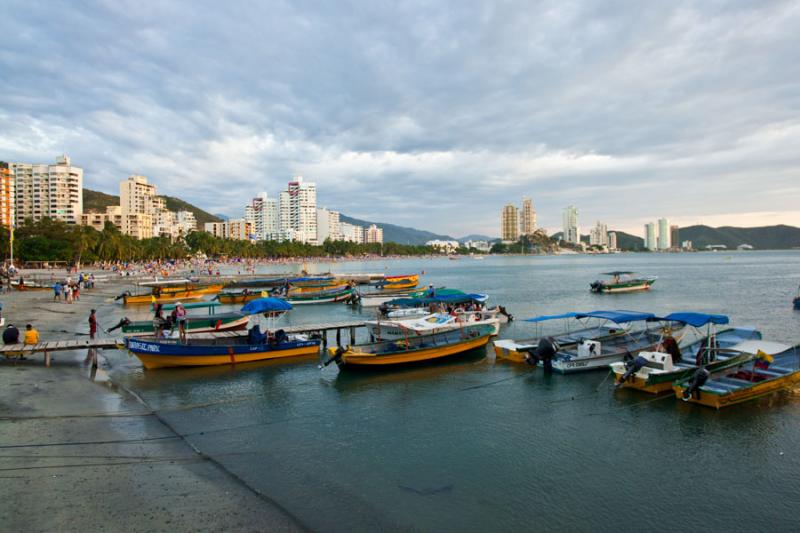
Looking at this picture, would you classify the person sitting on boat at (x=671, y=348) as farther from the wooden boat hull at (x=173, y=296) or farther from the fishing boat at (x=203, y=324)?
the wooden boat hull at (x=173, y=296)

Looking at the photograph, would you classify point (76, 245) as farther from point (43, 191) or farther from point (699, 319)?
point (699, 319)

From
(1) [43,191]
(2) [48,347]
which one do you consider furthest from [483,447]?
(1) [43,191]

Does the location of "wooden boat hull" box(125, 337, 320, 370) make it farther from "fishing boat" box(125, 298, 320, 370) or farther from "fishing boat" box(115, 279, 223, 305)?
"fishing boat" box(115, 279, 223, 305)

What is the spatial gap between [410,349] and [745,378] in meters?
14.8

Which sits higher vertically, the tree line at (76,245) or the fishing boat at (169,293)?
the tree line at (76,245)

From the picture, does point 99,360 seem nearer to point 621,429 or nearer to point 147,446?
point 147,446

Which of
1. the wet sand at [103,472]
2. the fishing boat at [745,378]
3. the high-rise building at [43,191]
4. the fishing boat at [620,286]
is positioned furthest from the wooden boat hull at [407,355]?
the high-rise building at [43,191]

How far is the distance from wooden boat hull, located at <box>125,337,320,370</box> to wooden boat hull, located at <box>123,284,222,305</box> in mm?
33850

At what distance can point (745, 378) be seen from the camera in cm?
2039

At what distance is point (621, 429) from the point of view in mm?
16891

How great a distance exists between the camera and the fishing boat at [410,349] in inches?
961

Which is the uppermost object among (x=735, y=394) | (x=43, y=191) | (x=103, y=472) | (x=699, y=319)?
(x=43, y=191)

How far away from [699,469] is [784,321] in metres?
35.3

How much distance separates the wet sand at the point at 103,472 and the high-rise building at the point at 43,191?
593 ft
